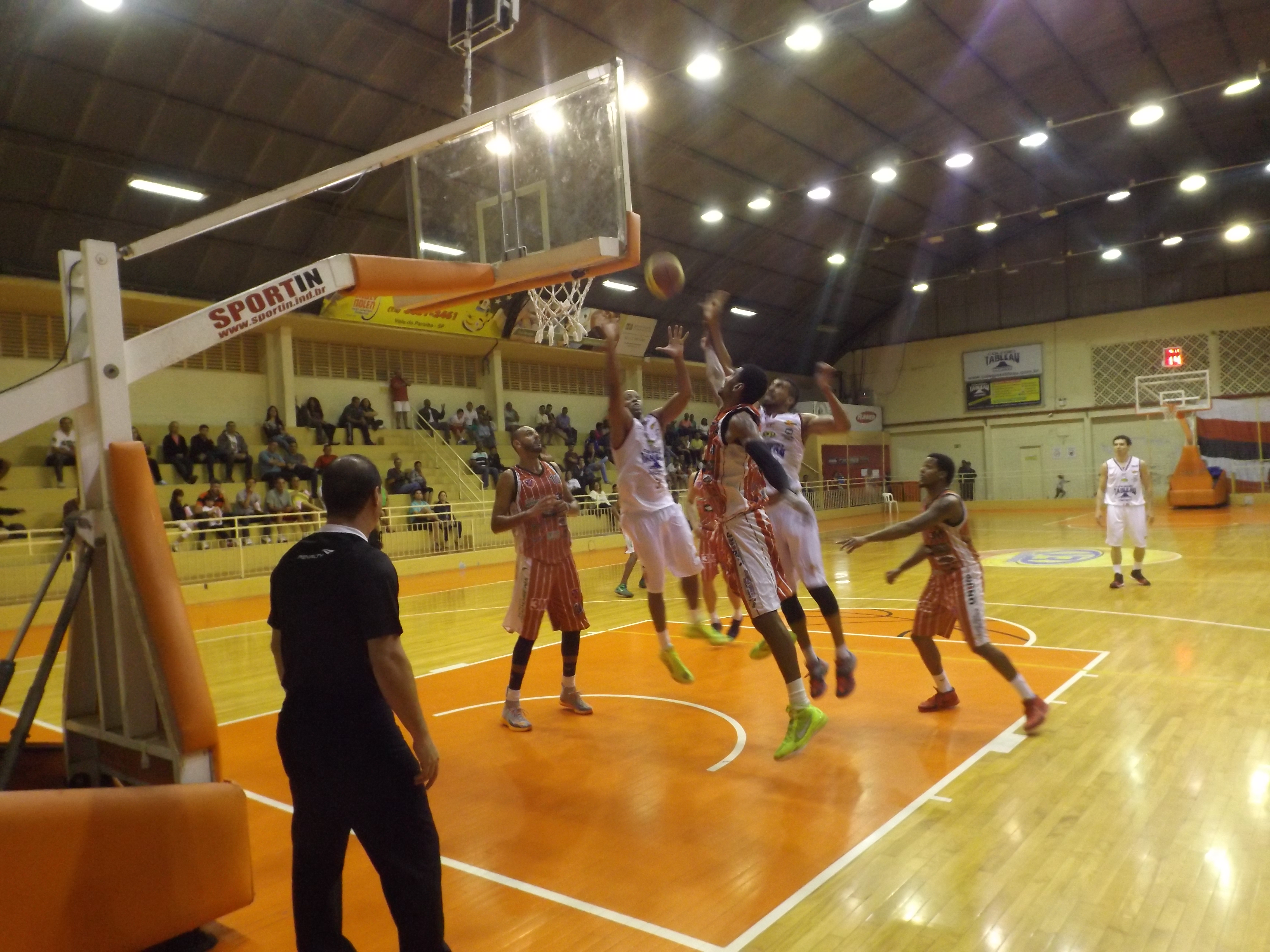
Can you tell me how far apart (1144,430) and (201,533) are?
1111 inches

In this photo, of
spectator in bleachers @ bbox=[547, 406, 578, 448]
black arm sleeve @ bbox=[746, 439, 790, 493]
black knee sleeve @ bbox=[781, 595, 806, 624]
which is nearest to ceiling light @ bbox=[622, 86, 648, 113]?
spectator in bleachers @ bbox=[547, 406, 578, 448]

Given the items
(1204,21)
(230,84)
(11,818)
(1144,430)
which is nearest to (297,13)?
(230,84)

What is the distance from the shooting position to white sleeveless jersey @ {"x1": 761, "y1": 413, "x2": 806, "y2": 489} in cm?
604

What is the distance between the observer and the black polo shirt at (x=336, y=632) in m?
2.33

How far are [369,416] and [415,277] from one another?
50.2 ft

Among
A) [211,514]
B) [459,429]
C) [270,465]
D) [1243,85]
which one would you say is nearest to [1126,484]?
[1243,85]

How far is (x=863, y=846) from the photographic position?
3434 mm

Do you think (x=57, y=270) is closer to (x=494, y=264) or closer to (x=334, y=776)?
(x=494, y=264)

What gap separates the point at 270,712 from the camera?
6.21m

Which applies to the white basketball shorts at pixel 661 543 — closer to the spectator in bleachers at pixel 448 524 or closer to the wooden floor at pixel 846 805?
the wooden floor at pixel 846 805

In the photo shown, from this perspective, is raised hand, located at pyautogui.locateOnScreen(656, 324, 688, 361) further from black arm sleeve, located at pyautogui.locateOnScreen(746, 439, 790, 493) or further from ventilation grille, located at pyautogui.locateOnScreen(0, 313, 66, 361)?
ventilation grille, located at pyautogui.locateOnScreen(0, 313, 66, 361)

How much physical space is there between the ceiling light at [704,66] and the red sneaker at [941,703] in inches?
384

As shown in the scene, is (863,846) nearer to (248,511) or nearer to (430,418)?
(248,511)

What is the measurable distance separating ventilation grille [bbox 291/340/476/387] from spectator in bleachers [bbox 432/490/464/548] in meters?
5.27
